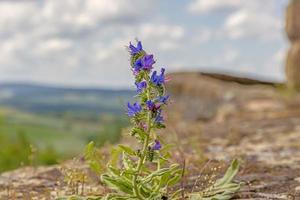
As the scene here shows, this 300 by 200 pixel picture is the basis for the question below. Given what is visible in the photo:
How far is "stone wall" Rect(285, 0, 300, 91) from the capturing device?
58.7ft

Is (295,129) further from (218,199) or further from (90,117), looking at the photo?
(90,117)

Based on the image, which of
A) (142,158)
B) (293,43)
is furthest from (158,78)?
(293,43)

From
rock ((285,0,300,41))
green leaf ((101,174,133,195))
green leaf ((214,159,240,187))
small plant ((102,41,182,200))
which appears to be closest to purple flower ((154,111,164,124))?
small plant ((102,41,182,200))

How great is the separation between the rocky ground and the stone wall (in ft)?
7.65

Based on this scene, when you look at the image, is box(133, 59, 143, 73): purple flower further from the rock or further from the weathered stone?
the rock

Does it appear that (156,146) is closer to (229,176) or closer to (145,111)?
(145,111)

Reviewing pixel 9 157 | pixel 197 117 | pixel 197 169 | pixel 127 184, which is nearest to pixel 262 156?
pixel 197 169

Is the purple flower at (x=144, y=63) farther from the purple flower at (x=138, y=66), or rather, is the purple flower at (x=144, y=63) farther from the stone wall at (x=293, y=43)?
the stone wall at (x=293, y=43)

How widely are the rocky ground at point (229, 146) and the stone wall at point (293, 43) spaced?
7.65 feet

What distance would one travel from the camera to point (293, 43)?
18516 mm

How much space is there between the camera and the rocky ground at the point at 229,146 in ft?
14.4

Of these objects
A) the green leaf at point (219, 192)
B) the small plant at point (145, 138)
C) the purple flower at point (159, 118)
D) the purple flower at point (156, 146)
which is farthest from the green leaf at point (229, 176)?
the purple flower at point (159, 118)

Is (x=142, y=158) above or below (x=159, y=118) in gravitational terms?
below

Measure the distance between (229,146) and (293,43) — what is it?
1175cm
